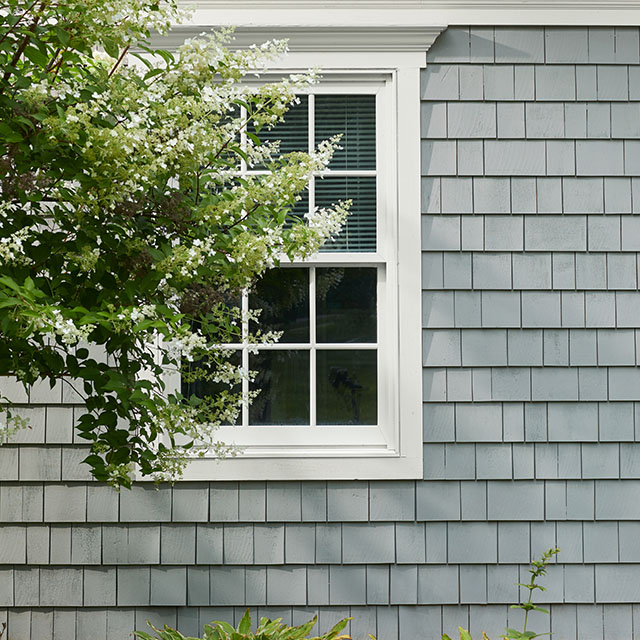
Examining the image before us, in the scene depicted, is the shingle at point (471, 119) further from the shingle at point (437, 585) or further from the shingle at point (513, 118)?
the shingle at point (437, 585)

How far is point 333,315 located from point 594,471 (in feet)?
4.70

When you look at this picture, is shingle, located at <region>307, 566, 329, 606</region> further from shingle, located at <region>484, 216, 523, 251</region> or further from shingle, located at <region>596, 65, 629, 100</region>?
shingle, located at <region>596, 65, 629, 100</region>

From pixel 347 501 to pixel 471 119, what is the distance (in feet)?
6.19

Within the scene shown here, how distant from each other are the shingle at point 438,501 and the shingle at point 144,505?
46.1 inches

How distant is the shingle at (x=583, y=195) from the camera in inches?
128

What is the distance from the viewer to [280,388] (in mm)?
3264

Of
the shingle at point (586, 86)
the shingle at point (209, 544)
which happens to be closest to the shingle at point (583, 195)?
the shingle at point (586, 86)

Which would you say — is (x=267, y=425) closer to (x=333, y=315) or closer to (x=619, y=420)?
(x=333, y=315)

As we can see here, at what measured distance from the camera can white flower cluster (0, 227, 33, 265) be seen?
1.78 m

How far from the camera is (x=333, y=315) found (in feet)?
10.8

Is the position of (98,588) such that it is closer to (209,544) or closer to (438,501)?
(209,544)

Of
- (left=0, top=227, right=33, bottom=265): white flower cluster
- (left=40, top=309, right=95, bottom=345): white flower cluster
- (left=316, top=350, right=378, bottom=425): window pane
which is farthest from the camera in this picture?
(left=316, top=350, right=378, bottom=425): window pane

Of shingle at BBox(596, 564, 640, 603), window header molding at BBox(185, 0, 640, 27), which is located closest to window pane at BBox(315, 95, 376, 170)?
window header molding at BBox(185, 0, 640, 27)

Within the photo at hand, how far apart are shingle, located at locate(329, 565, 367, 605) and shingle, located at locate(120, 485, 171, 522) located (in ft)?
2.68
